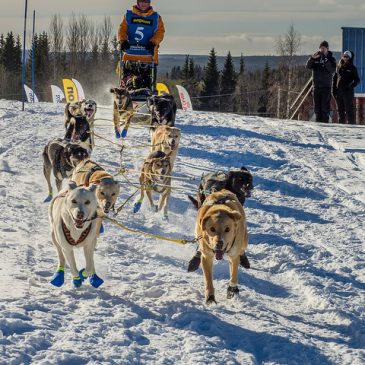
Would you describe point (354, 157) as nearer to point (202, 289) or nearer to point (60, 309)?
point (202, 289)

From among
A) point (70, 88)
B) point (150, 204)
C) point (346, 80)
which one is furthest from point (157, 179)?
point (70, 88)

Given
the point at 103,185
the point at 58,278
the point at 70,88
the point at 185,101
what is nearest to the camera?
the point at 58,278

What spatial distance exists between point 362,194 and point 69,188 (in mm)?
3676

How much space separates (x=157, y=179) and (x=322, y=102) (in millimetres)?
6043

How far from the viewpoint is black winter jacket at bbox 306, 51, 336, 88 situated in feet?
36.4

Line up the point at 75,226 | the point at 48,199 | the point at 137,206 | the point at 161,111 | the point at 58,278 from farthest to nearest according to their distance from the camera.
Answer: the point at 161,111
the point at 48,199
the point at 137,206
the point at 58,278
the point at 75,226

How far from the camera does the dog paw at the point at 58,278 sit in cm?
428

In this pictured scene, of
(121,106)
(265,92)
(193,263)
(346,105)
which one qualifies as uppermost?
(265,92)

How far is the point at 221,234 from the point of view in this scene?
399cm

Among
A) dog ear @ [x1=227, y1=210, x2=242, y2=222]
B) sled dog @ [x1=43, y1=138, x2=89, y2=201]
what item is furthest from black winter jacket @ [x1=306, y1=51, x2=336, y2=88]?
dog ear @ [x1=227, y1=210, x2=242, y2=222]

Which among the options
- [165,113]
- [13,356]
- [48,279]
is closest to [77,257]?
[48,279]

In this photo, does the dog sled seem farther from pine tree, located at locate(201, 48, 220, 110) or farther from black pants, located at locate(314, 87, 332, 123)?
pine tree, located at locate(201, 48, 220, 110)

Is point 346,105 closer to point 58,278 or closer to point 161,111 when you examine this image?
point 161,111

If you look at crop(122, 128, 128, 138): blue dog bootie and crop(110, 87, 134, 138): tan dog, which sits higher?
crop(110, 87, 134, 138): tan dog
